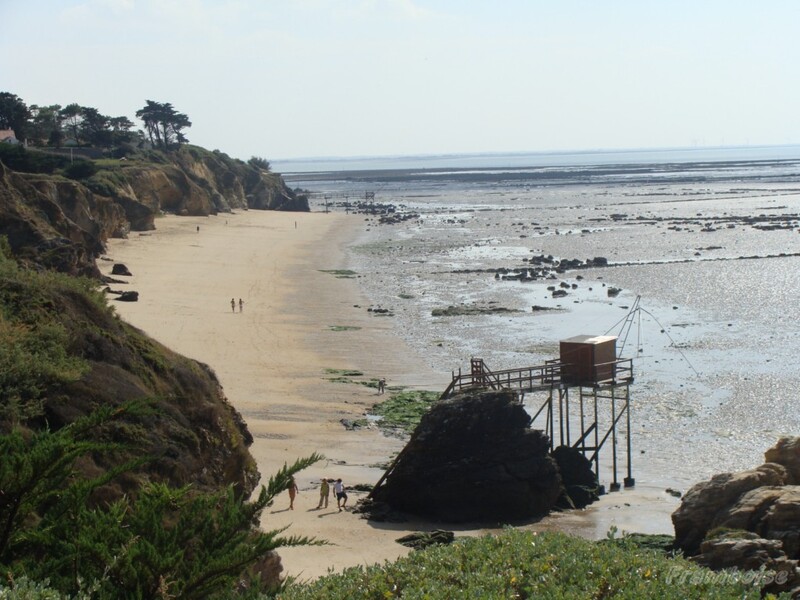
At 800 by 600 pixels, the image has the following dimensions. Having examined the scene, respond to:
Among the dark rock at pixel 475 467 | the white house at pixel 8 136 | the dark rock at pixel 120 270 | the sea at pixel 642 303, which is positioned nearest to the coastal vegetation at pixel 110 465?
the dark rock at pixel 475 467

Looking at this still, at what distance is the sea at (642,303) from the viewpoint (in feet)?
96.6

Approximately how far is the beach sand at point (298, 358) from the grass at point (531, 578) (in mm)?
1733

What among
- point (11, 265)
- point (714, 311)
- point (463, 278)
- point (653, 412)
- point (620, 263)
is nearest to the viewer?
point (11, 265)

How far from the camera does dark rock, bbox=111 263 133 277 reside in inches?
2089

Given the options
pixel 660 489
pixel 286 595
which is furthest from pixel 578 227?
pixel 286 595

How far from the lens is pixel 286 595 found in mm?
11023

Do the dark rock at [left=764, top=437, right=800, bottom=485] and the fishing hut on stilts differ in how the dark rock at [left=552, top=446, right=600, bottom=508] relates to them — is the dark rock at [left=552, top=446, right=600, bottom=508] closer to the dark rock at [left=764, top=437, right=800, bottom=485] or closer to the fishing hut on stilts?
the fishing hut on stilts

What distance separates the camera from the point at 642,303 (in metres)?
51.6

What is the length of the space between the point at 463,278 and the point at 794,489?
4459 centimetres

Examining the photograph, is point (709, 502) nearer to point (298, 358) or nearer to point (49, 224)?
point (298, 358)

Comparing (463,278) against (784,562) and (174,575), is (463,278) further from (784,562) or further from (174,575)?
(174,575)

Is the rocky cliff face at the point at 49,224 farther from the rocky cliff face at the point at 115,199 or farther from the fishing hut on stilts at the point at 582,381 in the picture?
the fishing hut on stilts at the point at 582,381

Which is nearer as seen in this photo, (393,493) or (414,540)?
(414,540)

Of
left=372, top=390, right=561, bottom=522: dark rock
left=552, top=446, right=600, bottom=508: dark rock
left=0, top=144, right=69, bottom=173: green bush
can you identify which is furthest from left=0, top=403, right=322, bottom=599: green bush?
left=0, top=144, right=69, bottom=173: green bush
